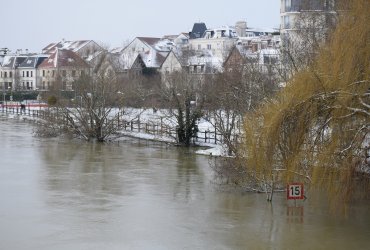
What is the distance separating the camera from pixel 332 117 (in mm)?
15367

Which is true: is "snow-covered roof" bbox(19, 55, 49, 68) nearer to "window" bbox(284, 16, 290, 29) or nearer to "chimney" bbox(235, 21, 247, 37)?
"chimney" bbox(235, 21, 247, 37)

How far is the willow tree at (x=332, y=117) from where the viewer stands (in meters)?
15.1

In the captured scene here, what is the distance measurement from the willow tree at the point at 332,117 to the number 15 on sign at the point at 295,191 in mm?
1693

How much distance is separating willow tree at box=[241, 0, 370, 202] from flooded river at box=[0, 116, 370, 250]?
1587 millimetres

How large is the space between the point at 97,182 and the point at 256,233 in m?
8.92

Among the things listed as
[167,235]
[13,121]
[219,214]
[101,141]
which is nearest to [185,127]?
[101,141]

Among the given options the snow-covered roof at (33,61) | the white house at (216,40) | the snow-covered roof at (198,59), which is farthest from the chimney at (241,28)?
the snow-covered roof at (33,61)

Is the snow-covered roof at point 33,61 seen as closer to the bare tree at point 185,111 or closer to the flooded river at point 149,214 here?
the bare tree at point 185,111

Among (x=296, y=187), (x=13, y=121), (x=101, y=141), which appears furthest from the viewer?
(x=13, y=121)

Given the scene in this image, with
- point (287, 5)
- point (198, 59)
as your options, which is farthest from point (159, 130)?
point (198, 59)

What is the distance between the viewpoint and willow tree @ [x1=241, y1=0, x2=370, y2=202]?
15.1m

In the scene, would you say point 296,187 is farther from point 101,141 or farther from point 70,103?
point 70,103

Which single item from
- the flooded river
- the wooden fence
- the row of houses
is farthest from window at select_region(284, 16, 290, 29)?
the flooded river

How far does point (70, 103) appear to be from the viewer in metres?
41.4
